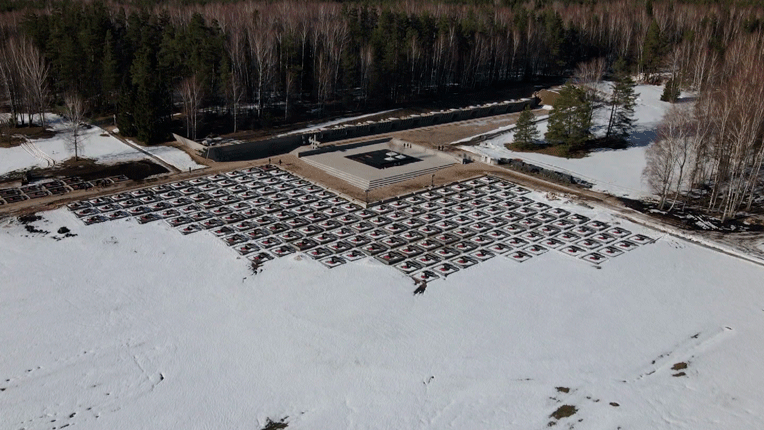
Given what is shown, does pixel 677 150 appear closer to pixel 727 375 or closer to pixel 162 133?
pixel 727 375

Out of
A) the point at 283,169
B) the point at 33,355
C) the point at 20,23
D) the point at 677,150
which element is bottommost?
the point at 33,355

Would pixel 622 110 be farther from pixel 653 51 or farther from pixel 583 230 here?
pixel 653 51

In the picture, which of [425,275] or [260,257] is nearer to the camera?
[425,275]

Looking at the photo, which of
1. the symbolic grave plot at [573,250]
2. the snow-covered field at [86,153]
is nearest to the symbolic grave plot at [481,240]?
the symbolic grave plot at [573,250]

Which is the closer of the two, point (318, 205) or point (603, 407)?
point (603, 407)

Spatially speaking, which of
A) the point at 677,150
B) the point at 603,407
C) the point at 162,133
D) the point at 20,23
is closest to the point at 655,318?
the point at 603,407

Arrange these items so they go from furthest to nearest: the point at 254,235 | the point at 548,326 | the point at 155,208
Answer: the point at 155,208
the point at 254,235
the point at 548,326

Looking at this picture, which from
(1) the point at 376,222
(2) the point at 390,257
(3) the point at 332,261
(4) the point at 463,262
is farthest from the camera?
(1) the point at 376,222

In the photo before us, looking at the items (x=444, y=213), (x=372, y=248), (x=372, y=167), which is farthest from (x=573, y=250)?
(x=372, y=167)
